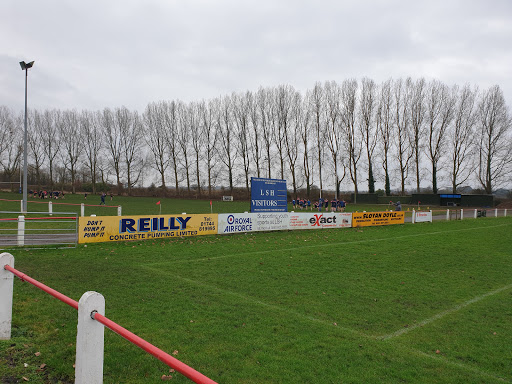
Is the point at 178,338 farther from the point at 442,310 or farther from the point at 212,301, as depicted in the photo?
the point at 442,310

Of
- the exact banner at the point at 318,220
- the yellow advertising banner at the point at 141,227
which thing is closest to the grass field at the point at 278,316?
the yellow advertising banner at the point at 141,227

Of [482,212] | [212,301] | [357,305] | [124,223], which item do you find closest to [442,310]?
[357,305]

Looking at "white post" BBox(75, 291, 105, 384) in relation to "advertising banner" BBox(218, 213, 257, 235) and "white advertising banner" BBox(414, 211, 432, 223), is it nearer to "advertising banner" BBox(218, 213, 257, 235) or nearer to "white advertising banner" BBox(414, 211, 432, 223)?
"advertising banner" BBox(218, 213, 257, 235)

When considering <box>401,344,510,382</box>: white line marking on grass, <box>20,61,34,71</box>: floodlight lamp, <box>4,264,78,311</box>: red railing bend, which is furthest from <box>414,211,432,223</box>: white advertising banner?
<box>4,264,78,311</box>: red railing bend

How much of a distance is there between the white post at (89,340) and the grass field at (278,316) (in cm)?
115

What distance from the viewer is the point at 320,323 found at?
6.01 meters

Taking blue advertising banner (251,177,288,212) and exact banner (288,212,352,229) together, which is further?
exact banner (288,212,352,229)

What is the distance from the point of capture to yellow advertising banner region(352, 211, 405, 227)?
25328 mm

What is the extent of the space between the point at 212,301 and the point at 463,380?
456cm

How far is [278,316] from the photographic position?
20.7ft

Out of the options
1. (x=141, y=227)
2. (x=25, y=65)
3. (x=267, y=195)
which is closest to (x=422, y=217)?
(x=267, y=195)

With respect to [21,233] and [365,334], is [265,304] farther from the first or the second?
[21,233]

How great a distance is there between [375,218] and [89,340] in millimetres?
26099

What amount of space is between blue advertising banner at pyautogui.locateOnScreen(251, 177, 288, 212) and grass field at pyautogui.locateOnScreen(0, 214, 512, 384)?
773 centimetres
